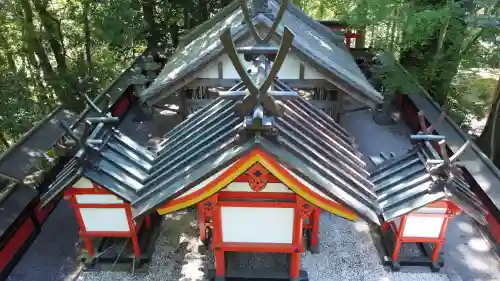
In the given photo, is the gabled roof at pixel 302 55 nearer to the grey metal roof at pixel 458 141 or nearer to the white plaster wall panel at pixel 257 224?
the grey metal roof at pixel 458 141

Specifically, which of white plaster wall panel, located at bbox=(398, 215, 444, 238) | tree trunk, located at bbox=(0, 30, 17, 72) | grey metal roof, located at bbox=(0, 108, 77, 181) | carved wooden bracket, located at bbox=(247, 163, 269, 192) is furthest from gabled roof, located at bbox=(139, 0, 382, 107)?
tree trunk, located at bbox=(0, 30, 17, 72)

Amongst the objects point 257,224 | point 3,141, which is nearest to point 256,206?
point 257,224

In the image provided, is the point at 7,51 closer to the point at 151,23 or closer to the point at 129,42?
the point at 129,42

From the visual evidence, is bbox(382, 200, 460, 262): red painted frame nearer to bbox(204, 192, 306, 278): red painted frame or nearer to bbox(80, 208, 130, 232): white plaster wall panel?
bbox(204, 192, 306, 278): red painted frame

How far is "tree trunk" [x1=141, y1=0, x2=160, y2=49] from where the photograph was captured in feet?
65.3

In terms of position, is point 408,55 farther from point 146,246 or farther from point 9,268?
point 9,268

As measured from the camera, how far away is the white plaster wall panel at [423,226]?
7.77 metres

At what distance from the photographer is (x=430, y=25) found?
12312 millimetres

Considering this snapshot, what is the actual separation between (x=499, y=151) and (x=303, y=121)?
9871mm

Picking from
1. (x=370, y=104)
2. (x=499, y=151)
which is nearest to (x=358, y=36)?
(x=499, y=151)

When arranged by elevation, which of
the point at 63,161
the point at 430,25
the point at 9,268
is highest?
the point at 430,25

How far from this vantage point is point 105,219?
8016 mm

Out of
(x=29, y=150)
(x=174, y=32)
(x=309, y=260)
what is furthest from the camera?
(x=174, y=32)

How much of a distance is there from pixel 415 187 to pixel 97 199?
6445 millimetres
